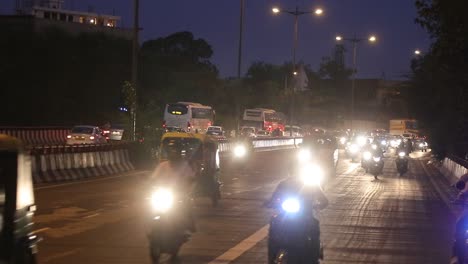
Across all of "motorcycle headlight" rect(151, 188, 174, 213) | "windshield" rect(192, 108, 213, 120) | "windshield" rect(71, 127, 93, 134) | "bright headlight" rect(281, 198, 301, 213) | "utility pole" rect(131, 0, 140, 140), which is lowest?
"windshield" rect(71, 127, 93, 134)

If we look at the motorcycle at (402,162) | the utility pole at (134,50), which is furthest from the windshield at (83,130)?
the motorcycle at (402,162)

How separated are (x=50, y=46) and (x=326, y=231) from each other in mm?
72193

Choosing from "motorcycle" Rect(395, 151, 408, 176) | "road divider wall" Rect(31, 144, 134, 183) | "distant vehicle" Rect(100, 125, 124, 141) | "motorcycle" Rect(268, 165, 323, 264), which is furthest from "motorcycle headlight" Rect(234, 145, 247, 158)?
"motorcycle" Rect(268, 165, 323, 264)

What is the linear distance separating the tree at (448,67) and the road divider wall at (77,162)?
12.3 meters

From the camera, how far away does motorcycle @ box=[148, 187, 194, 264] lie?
41.2 ft

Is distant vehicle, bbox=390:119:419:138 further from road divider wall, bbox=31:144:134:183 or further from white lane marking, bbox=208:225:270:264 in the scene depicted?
white lane marking, bbox=208:225:270:264

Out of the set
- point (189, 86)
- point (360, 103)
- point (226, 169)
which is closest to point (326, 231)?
point (226, 169)

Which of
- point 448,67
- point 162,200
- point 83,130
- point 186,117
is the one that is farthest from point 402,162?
point 186,117

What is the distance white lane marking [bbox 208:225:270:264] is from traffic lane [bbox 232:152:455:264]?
0.49 ft

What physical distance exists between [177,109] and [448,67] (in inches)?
1675

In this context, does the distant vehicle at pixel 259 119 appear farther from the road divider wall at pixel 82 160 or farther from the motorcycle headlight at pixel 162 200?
the motorcycle headlight at pixel 162 200

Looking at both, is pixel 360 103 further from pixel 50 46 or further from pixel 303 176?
pixel 303 176

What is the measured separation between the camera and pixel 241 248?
47.4 feet

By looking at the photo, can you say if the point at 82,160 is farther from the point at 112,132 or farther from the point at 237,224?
the point at 112,132
